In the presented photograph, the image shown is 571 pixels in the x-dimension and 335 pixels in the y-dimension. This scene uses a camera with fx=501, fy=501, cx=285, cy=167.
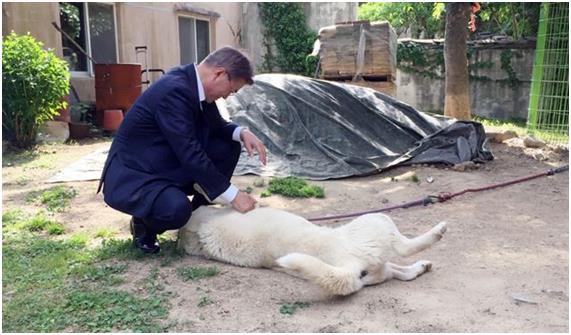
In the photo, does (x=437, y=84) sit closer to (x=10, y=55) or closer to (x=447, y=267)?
(x=10, y=55)

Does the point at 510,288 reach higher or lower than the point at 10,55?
lower

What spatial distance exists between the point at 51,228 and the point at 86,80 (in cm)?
665

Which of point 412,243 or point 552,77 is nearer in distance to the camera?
point 412,243

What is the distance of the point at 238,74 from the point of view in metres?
2.61

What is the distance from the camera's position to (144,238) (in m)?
2.83

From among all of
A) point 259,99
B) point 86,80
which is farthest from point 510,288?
point 86,80

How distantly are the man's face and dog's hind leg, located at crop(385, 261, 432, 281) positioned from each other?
1198 millimetres

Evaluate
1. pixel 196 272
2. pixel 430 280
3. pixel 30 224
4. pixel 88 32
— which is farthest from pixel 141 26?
pixel 430 280

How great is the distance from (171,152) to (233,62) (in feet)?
1.96

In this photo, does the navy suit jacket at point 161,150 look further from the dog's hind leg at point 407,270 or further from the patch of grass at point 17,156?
the patch of grass at point 17,156

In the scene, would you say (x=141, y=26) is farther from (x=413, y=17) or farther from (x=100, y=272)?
(x=413, y=17)

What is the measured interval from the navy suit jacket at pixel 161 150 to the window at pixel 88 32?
7484 millimetres

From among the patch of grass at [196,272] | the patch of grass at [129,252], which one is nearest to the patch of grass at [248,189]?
the patch of grass at [129,252]

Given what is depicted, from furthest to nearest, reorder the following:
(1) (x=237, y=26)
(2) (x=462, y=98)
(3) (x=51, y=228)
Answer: (1) (x=237, y=26) → (2) (x=462, y=98) → (3) (x=51, y=228)
